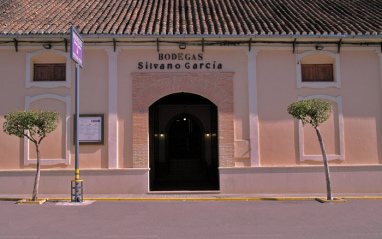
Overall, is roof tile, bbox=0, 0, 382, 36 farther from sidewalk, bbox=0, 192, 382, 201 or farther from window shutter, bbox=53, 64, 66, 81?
sidewalk, bbox=0, 192, 382, 201

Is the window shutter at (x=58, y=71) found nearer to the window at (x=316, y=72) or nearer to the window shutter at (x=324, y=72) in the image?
the window at (x=316, y=72)

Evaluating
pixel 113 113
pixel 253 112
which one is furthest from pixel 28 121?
pixel 253 112

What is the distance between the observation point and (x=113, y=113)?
11.2m

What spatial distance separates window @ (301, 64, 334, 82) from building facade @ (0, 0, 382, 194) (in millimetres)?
35

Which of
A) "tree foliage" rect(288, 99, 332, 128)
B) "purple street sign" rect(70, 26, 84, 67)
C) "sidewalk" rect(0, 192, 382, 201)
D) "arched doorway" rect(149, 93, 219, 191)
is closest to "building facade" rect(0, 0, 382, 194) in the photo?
"sidewalk" rect(0, 192, 382, 201)

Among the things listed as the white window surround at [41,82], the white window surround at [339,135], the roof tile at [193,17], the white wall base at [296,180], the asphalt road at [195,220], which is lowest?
the asphalt road at [195,220]

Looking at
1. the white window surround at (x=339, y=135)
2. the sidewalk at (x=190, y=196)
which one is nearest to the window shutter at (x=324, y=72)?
the white window surround at (x=339, y=135)

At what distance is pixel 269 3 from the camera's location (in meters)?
14.6

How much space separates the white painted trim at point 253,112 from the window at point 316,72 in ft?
6.09

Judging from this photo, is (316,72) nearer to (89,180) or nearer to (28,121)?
(89,180)

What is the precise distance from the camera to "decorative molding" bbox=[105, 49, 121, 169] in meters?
11.1

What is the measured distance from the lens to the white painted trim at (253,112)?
1125cm

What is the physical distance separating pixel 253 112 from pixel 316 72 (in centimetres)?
279

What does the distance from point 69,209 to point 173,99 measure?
32.3 ft
